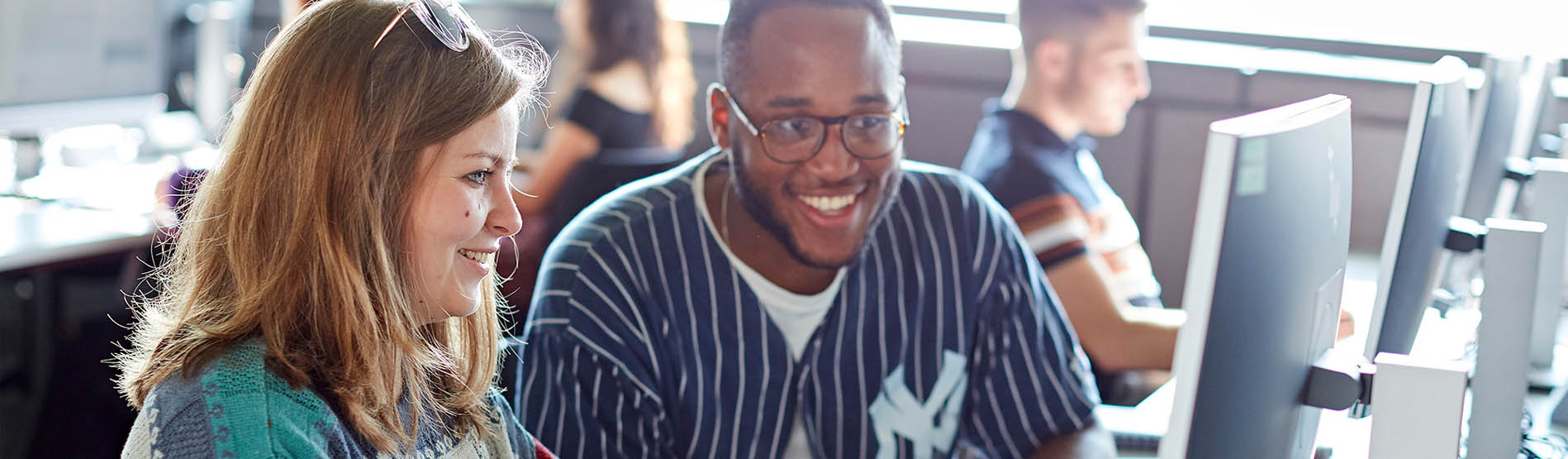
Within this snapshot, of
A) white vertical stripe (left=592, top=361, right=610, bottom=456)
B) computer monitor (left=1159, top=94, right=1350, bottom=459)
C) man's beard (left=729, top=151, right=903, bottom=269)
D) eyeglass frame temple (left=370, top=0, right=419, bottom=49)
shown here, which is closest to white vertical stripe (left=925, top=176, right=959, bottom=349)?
man's beard (left=729, top=151, right=903, bottom=269)

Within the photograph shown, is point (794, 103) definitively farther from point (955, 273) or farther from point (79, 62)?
point (79, 62)

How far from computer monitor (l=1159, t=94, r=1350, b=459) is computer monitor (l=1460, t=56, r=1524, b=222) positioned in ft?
2.33

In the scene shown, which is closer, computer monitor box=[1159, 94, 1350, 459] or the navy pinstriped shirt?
computer monitor box=[1159, 94, 1350, 459]

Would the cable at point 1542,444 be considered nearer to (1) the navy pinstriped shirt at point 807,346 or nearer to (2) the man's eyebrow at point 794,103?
(1) the navy pinstriped shirt at point 807,346

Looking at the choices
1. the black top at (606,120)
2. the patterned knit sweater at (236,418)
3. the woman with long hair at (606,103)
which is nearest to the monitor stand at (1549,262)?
the patterned knit sweater at (236,418)

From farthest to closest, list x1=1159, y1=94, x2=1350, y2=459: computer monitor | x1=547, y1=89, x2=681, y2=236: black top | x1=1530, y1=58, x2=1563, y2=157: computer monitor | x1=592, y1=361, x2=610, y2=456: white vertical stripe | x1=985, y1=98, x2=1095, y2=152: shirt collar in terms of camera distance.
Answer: x1=547, y1=89, x2=681, y2=236: black top, x1=985, y1=98, x2=1095, y2=152: shirt collar, x1=1530, y1=58, x2=1563, y2=157: computer monitor, x1=592, y1=361, x2=610, y2=456: white vertical stripe, x1=1159, y1=94, x2=1350, y2=459: computer monitor

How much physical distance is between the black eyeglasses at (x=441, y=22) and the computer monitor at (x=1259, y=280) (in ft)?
1.64

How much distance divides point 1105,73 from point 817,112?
4.54 ft

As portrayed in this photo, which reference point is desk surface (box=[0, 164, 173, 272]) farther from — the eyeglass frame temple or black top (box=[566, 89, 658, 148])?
the eyeglass frame temple

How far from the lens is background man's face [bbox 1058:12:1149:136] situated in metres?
2.53

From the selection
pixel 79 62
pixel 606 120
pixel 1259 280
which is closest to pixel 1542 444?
pixel 1259 280

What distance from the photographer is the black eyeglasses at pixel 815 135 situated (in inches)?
53.0

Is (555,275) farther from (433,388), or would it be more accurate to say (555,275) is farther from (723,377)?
(433,388)

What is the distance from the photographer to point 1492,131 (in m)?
1.60
